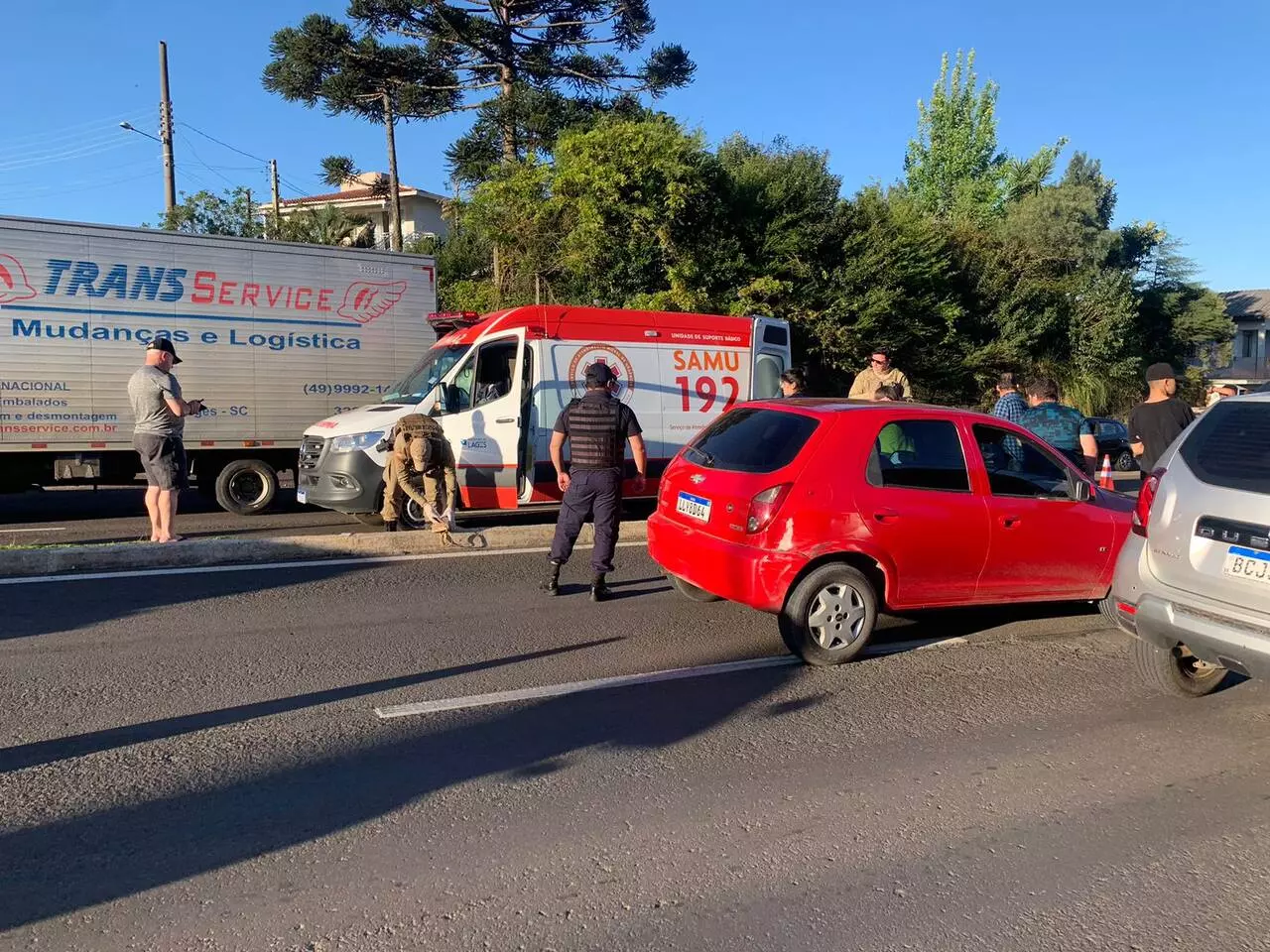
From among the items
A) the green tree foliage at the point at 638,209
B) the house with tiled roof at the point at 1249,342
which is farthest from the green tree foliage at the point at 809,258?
the house with tiled roof at the point at 1249,342

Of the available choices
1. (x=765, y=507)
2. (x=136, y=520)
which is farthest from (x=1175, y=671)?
(x=136, y=520)

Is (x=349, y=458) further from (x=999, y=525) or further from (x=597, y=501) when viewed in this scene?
(x=999, y=525)

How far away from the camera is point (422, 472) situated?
9773mm

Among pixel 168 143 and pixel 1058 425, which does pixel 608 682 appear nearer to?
pixel 1058 425

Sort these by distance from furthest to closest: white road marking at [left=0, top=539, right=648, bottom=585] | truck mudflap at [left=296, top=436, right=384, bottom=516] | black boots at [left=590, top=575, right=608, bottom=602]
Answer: truck mudflap at [left=296, top=436, right=384, bottom=516] < white road marking at [left=0, top=539, right=648, bottom=585] < black boots at [left=590, top=575, right=608, bottom=602]

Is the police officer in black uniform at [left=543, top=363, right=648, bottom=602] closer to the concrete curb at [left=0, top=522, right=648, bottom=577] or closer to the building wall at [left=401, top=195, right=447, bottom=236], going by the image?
the concrete curb at [left=0, top=522, right=648, bottom=577]

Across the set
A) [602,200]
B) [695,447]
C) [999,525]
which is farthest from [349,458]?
[602,200]

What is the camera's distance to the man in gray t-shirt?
8.76 meters

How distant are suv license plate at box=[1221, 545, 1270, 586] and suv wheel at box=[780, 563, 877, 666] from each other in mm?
1989

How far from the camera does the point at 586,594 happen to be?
303 inches

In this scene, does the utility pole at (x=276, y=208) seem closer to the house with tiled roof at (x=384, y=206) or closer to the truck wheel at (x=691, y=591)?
the house with tiled roof at (x=384, y=206)

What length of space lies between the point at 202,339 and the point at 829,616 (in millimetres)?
9440

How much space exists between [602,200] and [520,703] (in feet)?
51.0

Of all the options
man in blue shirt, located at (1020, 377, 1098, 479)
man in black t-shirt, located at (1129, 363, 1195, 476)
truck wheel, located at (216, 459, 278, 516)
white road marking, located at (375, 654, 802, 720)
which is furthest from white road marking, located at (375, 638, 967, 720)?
truck wheel, located at (216, 459, 278, 516)
